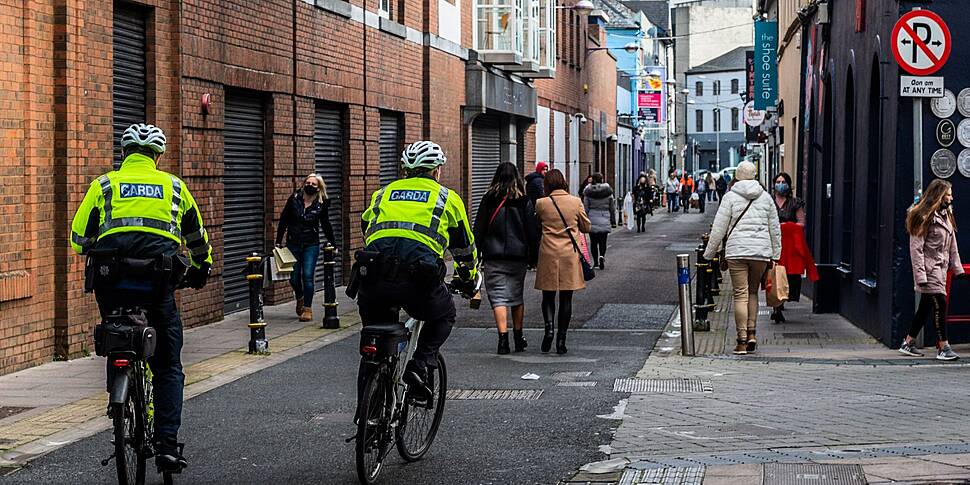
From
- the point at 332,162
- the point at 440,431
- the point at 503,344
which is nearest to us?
the point at 440,431

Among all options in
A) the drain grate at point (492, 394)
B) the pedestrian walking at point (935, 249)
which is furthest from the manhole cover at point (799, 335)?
the drain grate at point (492, 394)

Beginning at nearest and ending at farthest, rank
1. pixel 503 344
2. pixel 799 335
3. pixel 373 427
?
pixel 373 427 → pixel 503 344 → pixel 799 335

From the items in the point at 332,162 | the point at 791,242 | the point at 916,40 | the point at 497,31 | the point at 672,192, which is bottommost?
the point at 791,242

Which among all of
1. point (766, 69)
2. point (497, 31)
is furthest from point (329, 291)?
point (766, 69)

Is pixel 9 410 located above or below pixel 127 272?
below

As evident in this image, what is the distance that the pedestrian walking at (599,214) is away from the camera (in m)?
25.2

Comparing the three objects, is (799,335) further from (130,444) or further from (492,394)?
(130,444)

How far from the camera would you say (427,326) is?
24.8ft

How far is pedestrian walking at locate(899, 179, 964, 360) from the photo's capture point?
12203mm

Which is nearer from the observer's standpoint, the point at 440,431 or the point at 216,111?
the point at 440,431

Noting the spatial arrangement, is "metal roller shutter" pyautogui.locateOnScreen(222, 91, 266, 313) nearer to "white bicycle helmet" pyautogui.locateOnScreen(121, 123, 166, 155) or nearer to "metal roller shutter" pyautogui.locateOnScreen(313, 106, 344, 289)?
"metal roller shutter" pyautogui.locateOnScreen(313, 106, 344, 289)

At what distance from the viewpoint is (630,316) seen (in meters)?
17.0

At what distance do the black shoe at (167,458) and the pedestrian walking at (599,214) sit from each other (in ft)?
59.9

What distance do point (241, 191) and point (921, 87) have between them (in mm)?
8000
